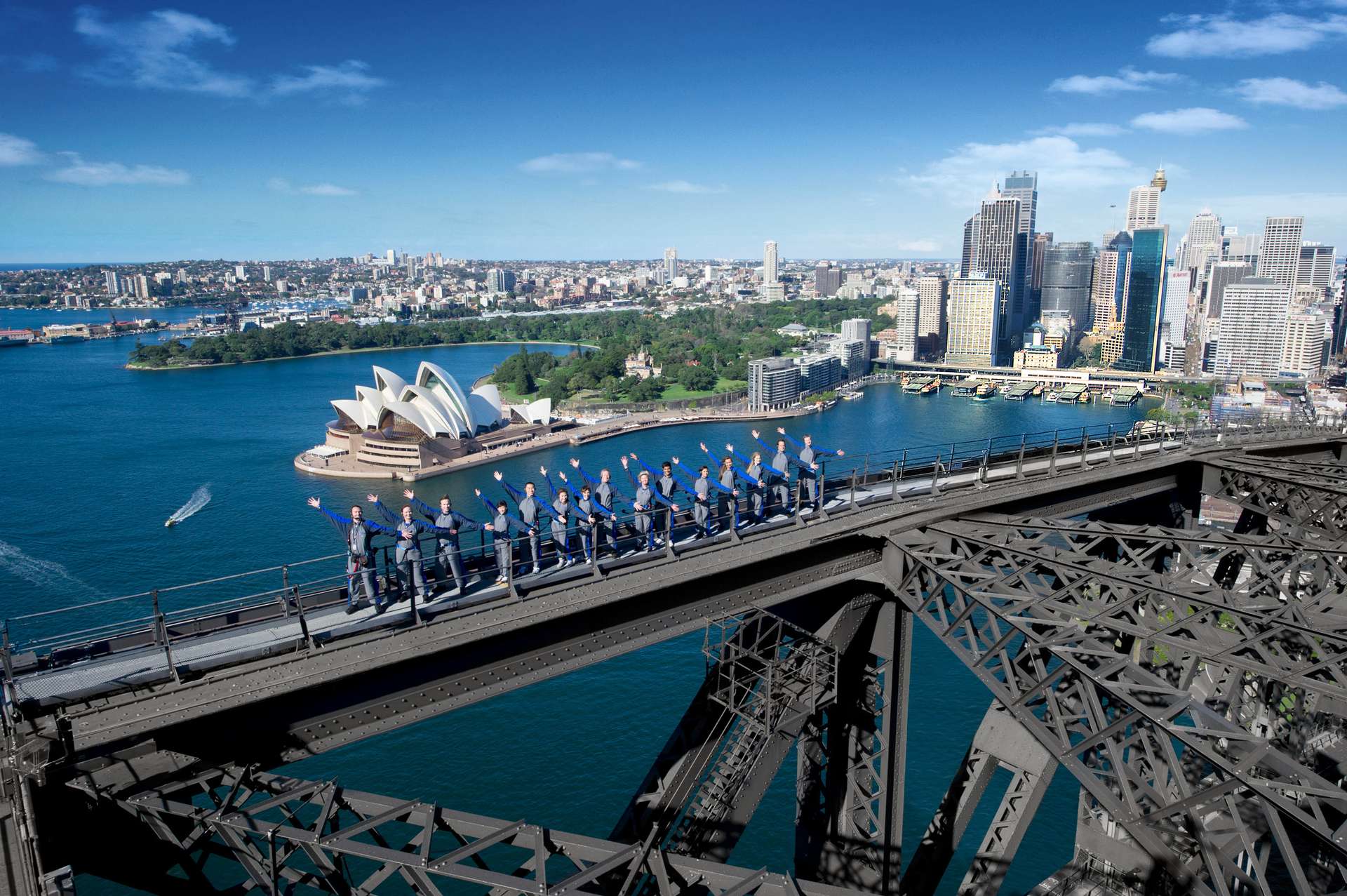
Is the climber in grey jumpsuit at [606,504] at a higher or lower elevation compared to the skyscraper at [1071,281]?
lower

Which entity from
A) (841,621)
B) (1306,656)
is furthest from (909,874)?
(1306,656)

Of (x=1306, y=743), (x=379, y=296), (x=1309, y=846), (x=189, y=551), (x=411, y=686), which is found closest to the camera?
(x=411, y=686)

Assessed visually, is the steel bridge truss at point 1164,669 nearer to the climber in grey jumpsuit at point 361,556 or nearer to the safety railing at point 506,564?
the safety railing at point 506,564

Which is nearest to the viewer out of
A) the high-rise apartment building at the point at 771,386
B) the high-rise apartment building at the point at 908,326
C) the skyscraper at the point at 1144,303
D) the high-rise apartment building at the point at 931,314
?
the high-rise apartment building at the point at 771,386

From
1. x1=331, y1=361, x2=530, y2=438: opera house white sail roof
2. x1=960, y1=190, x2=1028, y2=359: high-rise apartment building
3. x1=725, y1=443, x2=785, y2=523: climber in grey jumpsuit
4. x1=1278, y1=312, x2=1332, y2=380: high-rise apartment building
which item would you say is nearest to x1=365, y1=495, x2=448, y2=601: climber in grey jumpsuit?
x1=725, y1=443, x2=785, y2=523: climber in grey jumpsuit

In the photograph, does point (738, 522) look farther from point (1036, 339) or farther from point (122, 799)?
point (1036, 339)

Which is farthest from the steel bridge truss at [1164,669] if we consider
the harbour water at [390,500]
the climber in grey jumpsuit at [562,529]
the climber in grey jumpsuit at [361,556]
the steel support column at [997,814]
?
the harbour water at [390,500]
